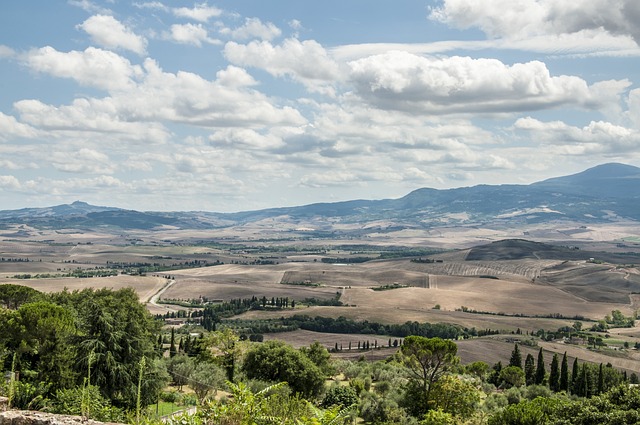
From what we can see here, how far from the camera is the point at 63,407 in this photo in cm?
3769

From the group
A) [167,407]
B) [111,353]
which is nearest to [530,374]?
[167,407]

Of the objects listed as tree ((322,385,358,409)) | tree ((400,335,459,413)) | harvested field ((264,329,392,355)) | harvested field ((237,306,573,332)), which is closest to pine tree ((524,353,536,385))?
tree ((400,335,459,413))

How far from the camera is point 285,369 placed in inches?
2613

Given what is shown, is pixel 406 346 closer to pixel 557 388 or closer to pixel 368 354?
pixel 557 388

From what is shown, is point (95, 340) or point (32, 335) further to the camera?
point (32, 335)

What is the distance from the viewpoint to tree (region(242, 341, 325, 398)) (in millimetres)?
66000

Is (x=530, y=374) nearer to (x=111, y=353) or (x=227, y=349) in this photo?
Result: (x=227, y=349)

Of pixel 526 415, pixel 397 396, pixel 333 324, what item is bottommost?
pixel 333 324

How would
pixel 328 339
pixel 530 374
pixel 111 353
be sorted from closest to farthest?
→ pixel 111 353 < pixel 530 374 < pixel 328 339

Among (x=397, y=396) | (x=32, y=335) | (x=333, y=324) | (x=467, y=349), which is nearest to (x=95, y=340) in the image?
(x=32, y=335)

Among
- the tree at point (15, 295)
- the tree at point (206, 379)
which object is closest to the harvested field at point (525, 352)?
the tree at point (206, 379)

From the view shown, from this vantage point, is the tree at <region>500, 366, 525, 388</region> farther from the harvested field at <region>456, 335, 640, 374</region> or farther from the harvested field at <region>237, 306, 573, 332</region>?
the harvested field at <region>237, 306, 573, 332</region>

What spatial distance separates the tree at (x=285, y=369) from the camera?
66000mm

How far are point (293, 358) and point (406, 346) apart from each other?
1297cm
